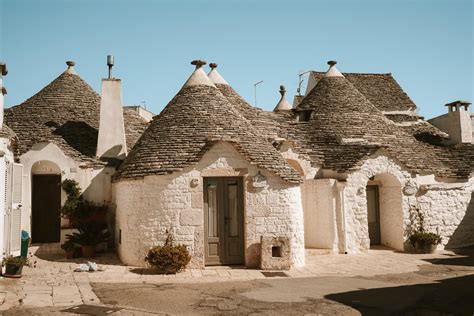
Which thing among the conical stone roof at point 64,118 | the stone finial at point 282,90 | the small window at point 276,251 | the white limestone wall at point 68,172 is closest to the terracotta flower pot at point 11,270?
the white limestone wall at point 68,172

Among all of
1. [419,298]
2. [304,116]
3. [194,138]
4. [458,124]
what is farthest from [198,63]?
[458,124]

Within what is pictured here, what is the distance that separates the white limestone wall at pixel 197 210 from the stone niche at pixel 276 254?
9.5 inches

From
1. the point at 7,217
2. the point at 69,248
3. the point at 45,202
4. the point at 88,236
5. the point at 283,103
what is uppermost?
the point at 283,103

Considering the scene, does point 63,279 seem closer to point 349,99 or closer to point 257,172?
point 257,172

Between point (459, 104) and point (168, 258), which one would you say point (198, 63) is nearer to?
point (168, 258)

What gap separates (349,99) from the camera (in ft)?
58.0

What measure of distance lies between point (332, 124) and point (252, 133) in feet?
17.9

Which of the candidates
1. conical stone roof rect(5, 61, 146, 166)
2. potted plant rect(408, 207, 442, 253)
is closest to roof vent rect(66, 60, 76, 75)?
conical stone roof rect(5, 61, 146, 166)

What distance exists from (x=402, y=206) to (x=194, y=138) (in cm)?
776

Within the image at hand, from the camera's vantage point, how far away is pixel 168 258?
9906mm

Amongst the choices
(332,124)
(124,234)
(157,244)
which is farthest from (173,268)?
(332,124)

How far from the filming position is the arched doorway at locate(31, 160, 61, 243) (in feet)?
45.9

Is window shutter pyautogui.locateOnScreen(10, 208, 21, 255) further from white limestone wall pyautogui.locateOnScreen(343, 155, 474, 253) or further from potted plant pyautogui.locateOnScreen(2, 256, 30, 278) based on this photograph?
white limestone wall pyautogui.locateOnScreen(343, 155, 474, 253)

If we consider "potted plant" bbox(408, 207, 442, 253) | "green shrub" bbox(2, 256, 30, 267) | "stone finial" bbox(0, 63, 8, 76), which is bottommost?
"potted plant" bbox(408, 207, 442, 253)
